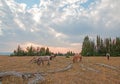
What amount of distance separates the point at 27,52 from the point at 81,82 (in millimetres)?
120114

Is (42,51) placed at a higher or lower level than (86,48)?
lower

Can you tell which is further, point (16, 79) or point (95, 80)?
point (95, 80)

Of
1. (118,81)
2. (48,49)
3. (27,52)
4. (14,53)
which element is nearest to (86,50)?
(48,49)

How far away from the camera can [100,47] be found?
140 m

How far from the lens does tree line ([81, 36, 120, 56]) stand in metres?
129

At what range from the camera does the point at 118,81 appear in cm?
2686

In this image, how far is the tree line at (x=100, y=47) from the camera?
129175 mm

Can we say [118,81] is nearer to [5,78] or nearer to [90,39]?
[5,78]

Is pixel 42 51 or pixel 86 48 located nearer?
pixel 86 48

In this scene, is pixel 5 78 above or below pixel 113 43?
below

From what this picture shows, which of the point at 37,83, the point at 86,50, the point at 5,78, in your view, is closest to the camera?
the point at 37,83

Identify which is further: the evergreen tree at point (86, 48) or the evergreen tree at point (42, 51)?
the evergreen tree at point (42, 51)

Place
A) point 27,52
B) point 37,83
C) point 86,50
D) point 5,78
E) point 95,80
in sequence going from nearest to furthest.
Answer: point 37,83 → point 5,78 → point 95,80 → point 86,50 → point 27,52

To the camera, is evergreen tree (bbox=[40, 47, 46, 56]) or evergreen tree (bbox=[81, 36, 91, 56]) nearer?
evergreen tree (bbox=[81, 36, 91, 56])
